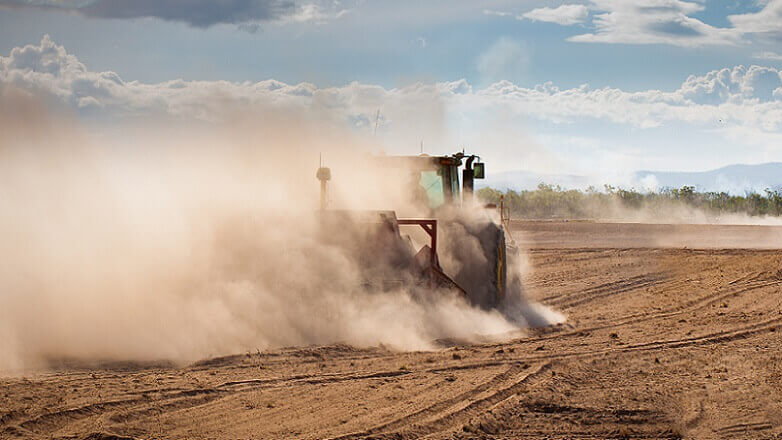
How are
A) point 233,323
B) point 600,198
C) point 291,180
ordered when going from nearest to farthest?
point 233,323 → point 291,180 → point 600,198

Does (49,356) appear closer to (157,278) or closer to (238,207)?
(157,278)

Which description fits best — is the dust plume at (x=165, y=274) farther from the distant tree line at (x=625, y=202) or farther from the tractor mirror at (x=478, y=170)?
the distant tree line at (x=625, y=202)

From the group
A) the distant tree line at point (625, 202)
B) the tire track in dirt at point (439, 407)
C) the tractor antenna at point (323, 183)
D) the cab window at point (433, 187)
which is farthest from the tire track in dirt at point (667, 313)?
the distant tree line at point (625, 202)

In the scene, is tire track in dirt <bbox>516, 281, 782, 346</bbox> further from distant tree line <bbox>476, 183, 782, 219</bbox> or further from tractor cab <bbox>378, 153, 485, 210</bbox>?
distant tree line <bbox>476, 183, 782, 219</bbox>

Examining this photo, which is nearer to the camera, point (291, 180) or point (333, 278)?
point (333, 278)

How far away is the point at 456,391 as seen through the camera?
28.5 feet

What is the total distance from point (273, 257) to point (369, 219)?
5.66ft

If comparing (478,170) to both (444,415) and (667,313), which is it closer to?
(667,313)

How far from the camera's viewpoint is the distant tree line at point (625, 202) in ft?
235

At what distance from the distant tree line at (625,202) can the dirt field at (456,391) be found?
5843cm

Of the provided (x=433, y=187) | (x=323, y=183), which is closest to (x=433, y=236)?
(x=323, y=183)

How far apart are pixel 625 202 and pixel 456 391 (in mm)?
70211

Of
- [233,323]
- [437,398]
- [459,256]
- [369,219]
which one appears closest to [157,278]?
[233,323]

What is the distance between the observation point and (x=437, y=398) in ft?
27.5
